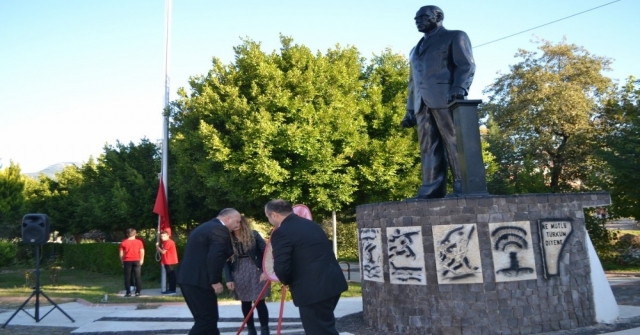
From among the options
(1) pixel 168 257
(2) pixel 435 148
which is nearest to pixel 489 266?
(2) pixel 435 148

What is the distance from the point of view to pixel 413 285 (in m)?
7.71

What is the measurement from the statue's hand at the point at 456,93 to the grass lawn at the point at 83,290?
6674 mm

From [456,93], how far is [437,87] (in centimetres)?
37

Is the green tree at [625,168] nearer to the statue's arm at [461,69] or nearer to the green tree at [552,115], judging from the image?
the green tree at [552,115]

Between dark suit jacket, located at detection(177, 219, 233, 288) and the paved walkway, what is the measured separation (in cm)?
244

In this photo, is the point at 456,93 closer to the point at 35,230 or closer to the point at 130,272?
the point at 35,230

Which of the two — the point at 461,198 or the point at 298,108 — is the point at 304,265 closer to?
the point at 461,198

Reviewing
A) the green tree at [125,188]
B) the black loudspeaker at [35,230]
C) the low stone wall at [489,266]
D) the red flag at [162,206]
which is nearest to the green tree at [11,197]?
the green tree at [125,188]

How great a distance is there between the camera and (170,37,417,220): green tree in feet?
54.6

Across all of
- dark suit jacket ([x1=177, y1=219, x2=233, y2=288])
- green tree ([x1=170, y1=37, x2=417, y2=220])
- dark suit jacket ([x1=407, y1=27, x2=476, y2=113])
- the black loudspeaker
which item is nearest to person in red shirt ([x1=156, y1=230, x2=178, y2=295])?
green tree ([x1=170, y1=37, x2=417, y2=220])

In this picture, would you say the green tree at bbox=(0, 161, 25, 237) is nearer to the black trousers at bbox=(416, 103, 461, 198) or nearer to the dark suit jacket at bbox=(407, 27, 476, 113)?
the black trousers at bbox=(416, 103, 461, 198)

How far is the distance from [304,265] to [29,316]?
8207 millimetres

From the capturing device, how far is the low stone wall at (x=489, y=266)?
732 centimetres

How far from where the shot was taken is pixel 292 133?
1628 centimetres
